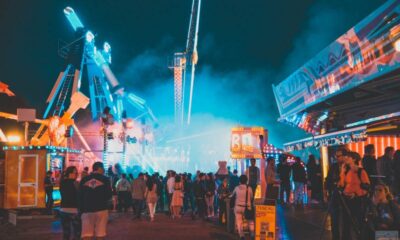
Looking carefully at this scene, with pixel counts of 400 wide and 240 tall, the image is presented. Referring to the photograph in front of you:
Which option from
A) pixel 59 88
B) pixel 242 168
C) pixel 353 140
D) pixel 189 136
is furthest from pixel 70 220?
pixel 189 136

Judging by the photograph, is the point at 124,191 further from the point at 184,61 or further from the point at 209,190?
the point at 184,61

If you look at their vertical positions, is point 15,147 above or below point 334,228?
above

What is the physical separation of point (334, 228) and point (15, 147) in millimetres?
13522

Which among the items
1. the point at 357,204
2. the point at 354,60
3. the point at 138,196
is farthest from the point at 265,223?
the point at 138,196

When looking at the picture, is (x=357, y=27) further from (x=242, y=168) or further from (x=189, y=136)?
(x=189, y=136)

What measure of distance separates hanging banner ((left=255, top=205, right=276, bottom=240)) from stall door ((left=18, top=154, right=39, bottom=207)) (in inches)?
452

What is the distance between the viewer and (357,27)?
34.6 feet

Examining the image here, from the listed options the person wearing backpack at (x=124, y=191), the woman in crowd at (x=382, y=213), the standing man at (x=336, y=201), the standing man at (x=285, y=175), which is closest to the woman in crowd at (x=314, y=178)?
the standing man at (x=285, y=175)

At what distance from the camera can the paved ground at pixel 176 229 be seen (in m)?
11.5

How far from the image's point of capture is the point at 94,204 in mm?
8492

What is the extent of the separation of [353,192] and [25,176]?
14034 mm

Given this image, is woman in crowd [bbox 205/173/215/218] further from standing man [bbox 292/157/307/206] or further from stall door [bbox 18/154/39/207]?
stall door [bbox 18/154/39/207]

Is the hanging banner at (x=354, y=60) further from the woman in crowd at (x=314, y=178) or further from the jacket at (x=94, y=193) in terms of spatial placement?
the jacket at (x=94, y=193)

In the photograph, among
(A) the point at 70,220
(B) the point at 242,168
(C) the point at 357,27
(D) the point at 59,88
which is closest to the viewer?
(A) the point at 70,220
